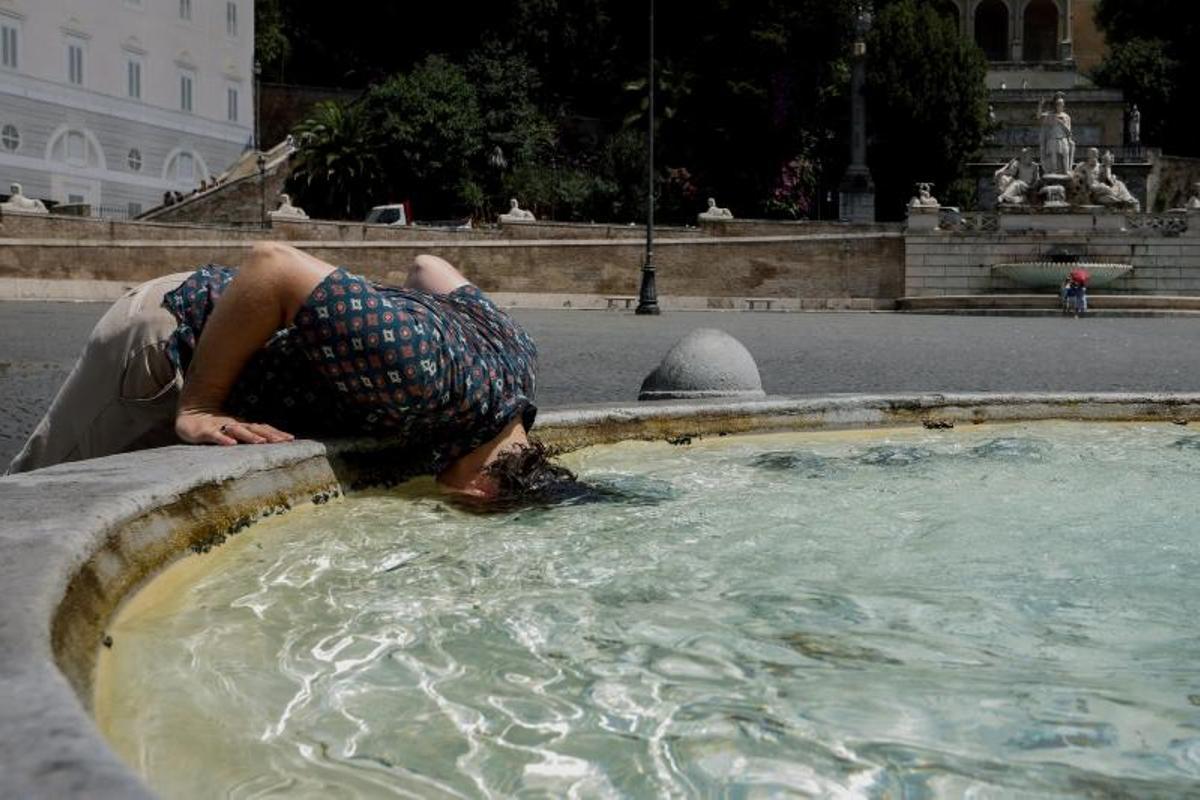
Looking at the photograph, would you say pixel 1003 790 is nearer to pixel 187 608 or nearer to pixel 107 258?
pixel 187 608

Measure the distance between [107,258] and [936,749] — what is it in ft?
101

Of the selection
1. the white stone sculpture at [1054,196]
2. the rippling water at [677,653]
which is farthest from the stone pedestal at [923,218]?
the rippling water at [677,653]

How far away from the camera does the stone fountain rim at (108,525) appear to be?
150 cm

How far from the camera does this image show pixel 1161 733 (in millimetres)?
2262

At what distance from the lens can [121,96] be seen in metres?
44.3

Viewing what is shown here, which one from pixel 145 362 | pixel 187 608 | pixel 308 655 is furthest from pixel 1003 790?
pixel 145 362

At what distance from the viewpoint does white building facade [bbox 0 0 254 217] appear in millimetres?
41156

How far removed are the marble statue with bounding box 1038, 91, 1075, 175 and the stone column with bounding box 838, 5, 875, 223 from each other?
9901 mm

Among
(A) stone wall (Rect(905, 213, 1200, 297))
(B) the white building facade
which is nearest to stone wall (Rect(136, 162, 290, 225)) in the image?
(B) the white building facade

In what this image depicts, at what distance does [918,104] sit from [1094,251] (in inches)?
562

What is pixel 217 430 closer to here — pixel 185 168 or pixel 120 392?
pixel 120 392

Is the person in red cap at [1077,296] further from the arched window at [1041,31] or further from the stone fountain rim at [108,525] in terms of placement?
the arched window at [1041,31]

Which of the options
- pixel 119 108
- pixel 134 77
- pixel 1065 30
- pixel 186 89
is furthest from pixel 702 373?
pixel 1065 30

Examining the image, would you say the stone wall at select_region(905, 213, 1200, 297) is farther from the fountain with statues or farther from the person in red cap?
the person in red cap
